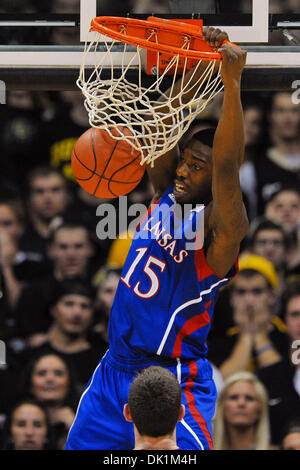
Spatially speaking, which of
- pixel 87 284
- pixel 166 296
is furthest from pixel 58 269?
pixel 166 296

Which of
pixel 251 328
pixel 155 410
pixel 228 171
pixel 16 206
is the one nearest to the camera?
pixel 155 410

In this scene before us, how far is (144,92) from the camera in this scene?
327 cm

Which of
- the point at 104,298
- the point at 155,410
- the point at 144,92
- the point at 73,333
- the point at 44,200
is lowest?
the point at 155,410

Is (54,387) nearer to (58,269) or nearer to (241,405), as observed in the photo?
(58,269)

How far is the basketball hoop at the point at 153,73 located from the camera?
3.10m

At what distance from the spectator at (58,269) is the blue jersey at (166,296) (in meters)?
2.01

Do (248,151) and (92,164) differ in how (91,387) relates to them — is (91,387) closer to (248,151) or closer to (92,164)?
(92,164)

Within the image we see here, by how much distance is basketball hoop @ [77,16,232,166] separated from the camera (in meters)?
3.10

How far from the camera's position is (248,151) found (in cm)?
538

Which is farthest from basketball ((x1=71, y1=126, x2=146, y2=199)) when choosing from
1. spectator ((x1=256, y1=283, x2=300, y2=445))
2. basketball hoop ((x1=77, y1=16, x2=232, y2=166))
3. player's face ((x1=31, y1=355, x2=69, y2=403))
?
spectator ((x1=256, y1=283, x2=300, y2=445))

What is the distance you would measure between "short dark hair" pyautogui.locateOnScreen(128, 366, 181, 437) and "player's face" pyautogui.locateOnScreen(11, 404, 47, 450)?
7.96ft

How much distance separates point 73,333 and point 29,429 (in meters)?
0.69

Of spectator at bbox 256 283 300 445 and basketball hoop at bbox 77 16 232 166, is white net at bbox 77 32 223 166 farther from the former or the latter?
spectator at bbox 256 283 300 445

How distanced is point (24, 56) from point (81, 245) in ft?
6.80
